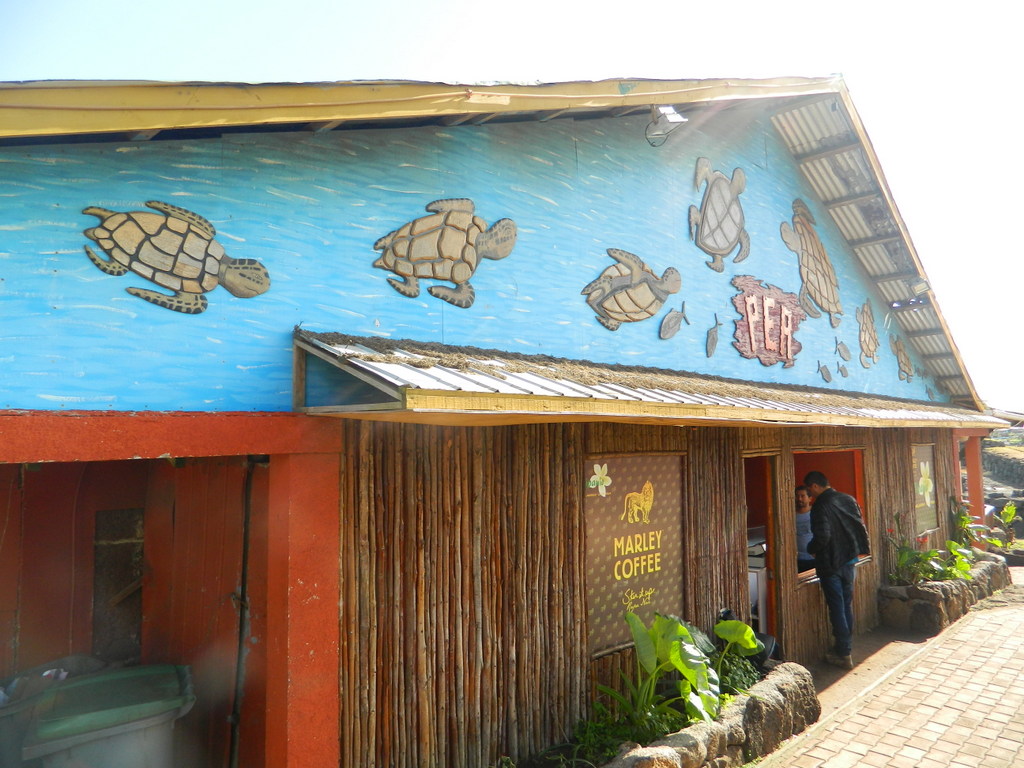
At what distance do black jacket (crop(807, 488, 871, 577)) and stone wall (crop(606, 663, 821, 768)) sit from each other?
1.98 m

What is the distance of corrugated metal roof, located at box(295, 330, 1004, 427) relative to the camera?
3.24 m

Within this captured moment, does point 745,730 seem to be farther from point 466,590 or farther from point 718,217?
point 718,217

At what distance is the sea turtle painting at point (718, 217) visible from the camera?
7059 mm

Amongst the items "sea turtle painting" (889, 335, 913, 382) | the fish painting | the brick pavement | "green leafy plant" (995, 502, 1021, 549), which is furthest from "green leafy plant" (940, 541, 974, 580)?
"green leafy plant" (995, 502, 1021, 549)

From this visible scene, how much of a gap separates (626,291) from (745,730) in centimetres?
357

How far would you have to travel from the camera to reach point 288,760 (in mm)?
3576

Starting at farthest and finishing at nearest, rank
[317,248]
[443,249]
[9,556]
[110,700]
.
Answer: [9,556], [443,249], [317,248], [110,700]

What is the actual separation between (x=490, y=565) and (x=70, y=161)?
3224 millimetres

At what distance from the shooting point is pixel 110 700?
3.85 metres

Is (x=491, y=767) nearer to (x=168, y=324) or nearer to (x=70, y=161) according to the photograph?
(x=168, y=324)

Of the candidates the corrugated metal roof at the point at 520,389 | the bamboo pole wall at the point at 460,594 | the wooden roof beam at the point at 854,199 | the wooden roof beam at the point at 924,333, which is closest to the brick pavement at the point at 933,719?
the bamboo pole wall at the point at 460,594

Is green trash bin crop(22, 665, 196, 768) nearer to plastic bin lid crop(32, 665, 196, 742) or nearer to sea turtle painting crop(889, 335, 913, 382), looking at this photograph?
plastic bin lid crop(32, 665, 196, 742)

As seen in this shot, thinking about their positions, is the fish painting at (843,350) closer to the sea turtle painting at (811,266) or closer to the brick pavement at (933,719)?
the sea turtle painting at (811,266)

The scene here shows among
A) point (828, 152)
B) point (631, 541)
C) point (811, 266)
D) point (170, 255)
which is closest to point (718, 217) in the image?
point (811, 266)
